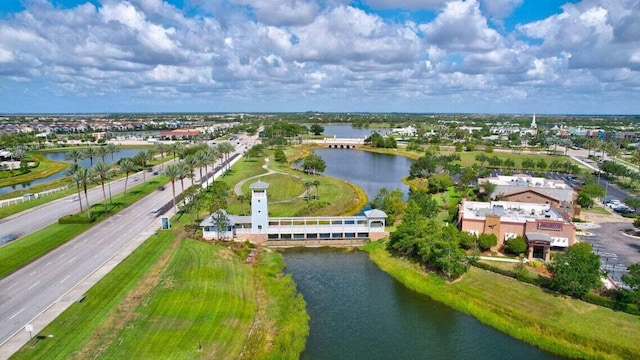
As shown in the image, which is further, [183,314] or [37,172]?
[37,172]

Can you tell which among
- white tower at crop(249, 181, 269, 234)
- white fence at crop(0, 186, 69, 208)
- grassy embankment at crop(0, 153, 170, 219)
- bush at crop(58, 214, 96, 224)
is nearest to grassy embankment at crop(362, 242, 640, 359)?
white tower at crop(249, 181, 269, 234)

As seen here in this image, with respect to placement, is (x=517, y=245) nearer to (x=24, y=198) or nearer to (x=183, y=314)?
(x=183, y=314)

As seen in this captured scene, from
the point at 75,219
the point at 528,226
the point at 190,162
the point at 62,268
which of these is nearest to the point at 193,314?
the point at 62,268

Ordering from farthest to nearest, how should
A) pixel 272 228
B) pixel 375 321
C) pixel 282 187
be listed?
pixel 282 187 → pixel 272 228 → pixel 375 321

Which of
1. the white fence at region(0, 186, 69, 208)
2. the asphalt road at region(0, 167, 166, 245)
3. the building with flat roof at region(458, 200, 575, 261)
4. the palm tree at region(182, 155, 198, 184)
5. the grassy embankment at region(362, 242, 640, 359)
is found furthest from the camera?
the white fence at region(0, 186, 69, 208)

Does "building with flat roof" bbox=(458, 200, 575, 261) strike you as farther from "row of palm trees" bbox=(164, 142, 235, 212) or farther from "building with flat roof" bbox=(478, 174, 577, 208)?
"row of palm trees" bbox=(164, 142, 235, 212)

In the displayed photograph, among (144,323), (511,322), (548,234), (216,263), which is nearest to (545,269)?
(548,234)
